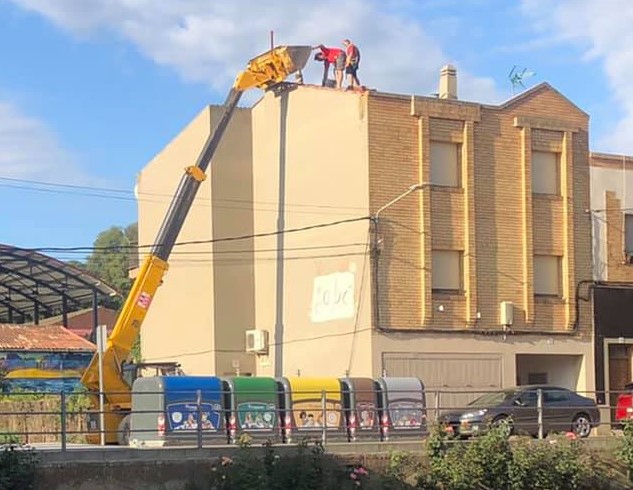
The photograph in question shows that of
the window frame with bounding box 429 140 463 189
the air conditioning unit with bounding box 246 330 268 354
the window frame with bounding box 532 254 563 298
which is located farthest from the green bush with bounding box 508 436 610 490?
the air conditioning unit with bounding box 246 330 268 354

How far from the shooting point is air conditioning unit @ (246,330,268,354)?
37.3m

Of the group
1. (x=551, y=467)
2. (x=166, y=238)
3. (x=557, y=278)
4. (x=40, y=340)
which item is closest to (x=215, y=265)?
(x=166, y=238)

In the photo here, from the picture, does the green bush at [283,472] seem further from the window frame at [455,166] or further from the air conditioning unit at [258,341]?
the air conditioning unit at [258,341]

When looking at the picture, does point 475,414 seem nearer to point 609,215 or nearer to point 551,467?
point 551,467

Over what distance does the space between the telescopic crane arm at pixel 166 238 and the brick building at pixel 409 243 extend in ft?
3.51

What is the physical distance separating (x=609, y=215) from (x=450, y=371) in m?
8.18

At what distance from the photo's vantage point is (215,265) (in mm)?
39062

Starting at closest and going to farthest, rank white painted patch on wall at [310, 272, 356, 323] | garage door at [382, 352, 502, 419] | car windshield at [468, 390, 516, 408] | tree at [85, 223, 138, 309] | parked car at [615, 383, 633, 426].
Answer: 1. car windshield at [468, 390, 516, 408]
2. parked car at [615, 383, 633, 426]
3. garage door at [382, 352, 502, 419]
4. white painted patch on wall at [310, 272, 356, 323]
5. tree at [85, 223, 138, 309]

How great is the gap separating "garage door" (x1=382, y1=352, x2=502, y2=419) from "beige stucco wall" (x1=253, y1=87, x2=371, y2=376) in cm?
109

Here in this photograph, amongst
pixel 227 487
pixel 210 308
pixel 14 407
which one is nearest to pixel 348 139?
pixel 210 308

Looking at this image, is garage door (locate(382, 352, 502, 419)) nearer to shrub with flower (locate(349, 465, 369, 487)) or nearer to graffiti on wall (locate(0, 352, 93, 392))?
shrub with flower (locate(349, 465, 369, 487))

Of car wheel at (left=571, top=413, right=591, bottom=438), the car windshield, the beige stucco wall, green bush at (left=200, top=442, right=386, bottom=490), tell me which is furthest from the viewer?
the beige stucco wall

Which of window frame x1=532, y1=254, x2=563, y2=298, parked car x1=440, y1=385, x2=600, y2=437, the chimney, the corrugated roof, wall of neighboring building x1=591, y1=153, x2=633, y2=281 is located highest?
the chimney

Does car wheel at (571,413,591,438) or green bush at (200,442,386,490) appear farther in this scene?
car wheel at (571,413,591,438)
